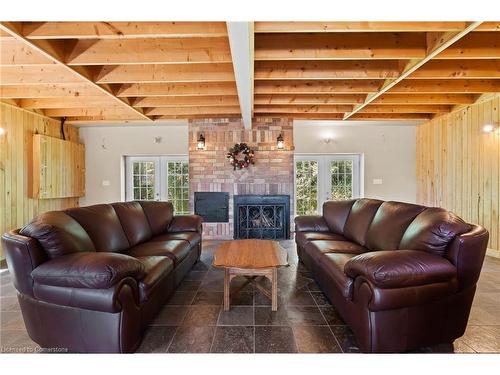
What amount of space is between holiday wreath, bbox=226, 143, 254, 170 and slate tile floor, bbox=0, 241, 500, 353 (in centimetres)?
262

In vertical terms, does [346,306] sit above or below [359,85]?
below

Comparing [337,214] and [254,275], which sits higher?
[337,214]

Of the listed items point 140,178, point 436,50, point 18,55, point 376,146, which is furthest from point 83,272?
point 376,146

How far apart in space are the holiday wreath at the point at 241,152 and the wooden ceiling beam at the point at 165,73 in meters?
2.07

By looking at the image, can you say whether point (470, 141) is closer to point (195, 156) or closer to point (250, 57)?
point (250, 57)

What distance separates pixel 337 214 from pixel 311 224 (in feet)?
1.22

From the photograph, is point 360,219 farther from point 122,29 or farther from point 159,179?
point 159,179

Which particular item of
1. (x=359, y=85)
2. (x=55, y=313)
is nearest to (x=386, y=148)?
(x=359, y=85)

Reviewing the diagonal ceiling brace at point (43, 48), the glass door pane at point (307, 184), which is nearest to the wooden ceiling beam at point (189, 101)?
the diagonal ceiling brace at point (43, 48)

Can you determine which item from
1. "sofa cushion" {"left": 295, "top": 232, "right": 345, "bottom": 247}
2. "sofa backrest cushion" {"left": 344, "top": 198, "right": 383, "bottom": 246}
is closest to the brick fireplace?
"sofa cushion" {"left": 295, "top": 232, "right": 345, "bottom": 247}

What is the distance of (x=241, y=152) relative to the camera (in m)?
5.07

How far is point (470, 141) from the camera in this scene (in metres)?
4.28
